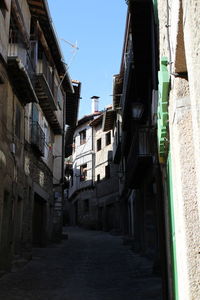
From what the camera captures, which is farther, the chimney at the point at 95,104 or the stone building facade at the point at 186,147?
the chimney at the point at 95,104

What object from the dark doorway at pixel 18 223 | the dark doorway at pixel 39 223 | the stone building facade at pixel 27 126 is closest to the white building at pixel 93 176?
the stone building facade at pixel 27 126

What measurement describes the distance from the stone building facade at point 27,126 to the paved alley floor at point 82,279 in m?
0.90

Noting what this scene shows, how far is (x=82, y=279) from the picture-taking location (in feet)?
34.8

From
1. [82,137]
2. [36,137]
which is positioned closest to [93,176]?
[82,137]

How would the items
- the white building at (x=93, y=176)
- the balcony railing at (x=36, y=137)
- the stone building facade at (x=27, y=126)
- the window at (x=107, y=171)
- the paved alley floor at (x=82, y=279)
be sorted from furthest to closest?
1. the window at (x=107, y=171)
2. the white building at (x=93, y=176)
3. the balcony railing at (x=36, y=137)
4. the stone building facade at (x=27, y=126)
5. the paved alley floor at (x=82, y=279)

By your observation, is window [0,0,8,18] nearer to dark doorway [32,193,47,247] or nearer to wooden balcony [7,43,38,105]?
wooden balcony [7,43,38,105]

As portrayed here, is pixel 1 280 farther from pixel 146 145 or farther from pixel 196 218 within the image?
pixel 196 218

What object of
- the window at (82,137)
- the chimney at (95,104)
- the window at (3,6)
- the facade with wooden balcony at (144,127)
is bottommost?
the facade with wooden balcony at (144,127)

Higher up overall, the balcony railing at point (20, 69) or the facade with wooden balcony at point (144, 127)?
the balcony railing at point (20, 69)

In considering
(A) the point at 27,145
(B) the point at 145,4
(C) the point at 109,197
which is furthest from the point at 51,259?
(C) the point at 109,197

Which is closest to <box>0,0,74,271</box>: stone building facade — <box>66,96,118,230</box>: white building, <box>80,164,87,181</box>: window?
<box>66,96,118,230</box>: white building

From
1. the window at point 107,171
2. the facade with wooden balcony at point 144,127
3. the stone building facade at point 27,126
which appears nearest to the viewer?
the facade with wooden balcony at point 144,127

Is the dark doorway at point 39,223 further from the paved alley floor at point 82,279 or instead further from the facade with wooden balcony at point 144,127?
the facade with wooden balcony at point 144,127

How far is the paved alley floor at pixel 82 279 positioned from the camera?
859 centimetres
